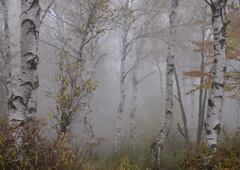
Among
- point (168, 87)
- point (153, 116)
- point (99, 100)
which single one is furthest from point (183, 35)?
point (168, 87)

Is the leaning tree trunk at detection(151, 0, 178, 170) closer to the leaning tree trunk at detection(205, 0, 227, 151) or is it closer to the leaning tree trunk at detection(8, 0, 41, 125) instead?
the leaning tree trunk at detection(205, 0, 227, 151)

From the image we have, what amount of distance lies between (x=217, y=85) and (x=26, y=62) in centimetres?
405

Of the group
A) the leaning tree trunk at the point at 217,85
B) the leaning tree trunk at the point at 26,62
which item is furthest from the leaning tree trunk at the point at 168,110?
the leaning tree trunk at the point at 26,62

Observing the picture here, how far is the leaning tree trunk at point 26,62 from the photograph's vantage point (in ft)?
20.2

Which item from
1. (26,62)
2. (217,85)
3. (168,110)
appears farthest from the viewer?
(168,110)

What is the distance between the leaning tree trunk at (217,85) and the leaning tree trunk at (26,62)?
12.6 feet

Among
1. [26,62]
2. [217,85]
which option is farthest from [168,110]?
[26,62]

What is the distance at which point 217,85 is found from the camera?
7.34 metres

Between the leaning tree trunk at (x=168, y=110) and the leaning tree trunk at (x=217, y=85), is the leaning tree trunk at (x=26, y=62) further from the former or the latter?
the leaning tree trunk at (x=168, y=110)

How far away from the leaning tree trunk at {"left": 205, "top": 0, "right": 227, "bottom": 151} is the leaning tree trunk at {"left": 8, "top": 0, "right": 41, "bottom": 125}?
12.6 feet

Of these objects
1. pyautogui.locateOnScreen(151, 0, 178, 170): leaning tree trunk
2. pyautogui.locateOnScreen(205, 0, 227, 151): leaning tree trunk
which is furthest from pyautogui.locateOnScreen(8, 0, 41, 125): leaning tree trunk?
pyautogui.locateOnScreen(151, 0, 178, 170): leaning tree trunk

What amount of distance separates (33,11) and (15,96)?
1.69m

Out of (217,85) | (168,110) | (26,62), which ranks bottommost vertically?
(168,110)

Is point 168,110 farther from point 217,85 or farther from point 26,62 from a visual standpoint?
point 26,62
